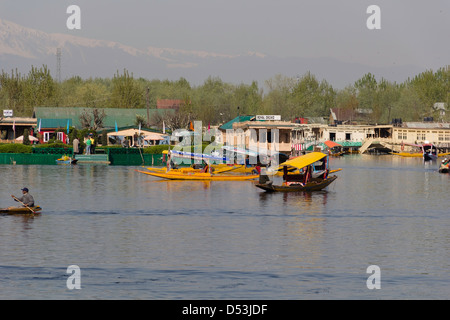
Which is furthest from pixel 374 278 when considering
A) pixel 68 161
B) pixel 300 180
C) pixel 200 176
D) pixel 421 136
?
pixel 421 136

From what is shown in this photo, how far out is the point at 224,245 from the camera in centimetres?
3428

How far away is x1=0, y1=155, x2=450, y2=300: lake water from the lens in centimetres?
2581

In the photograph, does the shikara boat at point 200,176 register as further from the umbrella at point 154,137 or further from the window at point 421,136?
the window at point 421,136

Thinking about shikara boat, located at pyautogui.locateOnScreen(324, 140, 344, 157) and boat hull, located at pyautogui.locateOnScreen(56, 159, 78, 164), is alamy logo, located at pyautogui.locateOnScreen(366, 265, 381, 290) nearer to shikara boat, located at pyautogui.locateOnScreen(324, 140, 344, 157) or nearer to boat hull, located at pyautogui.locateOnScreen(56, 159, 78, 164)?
boat hull, located at pyautogui.locateOnScreen(56, 159, 78, 164)

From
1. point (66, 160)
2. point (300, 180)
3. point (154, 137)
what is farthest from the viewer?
point (154, 137)

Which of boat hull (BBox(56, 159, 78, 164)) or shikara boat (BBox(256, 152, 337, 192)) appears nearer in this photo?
shikara boat (BBox(256, 152, 337, 192))

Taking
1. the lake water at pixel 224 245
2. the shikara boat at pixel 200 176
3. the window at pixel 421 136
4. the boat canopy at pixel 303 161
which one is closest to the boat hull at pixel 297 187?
the lake water at pixel 224 245

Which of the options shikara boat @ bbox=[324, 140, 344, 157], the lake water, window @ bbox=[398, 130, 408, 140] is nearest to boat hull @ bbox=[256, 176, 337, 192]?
the lake water

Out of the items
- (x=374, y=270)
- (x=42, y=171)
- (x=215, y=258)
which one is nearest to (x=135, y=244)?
(x=215, y=258)

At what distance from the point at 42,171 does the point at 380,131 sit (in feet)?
400

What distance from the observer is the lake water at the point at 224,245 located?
25812 mm

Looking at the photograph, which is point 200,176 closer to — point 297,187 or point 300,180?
point 300,180
